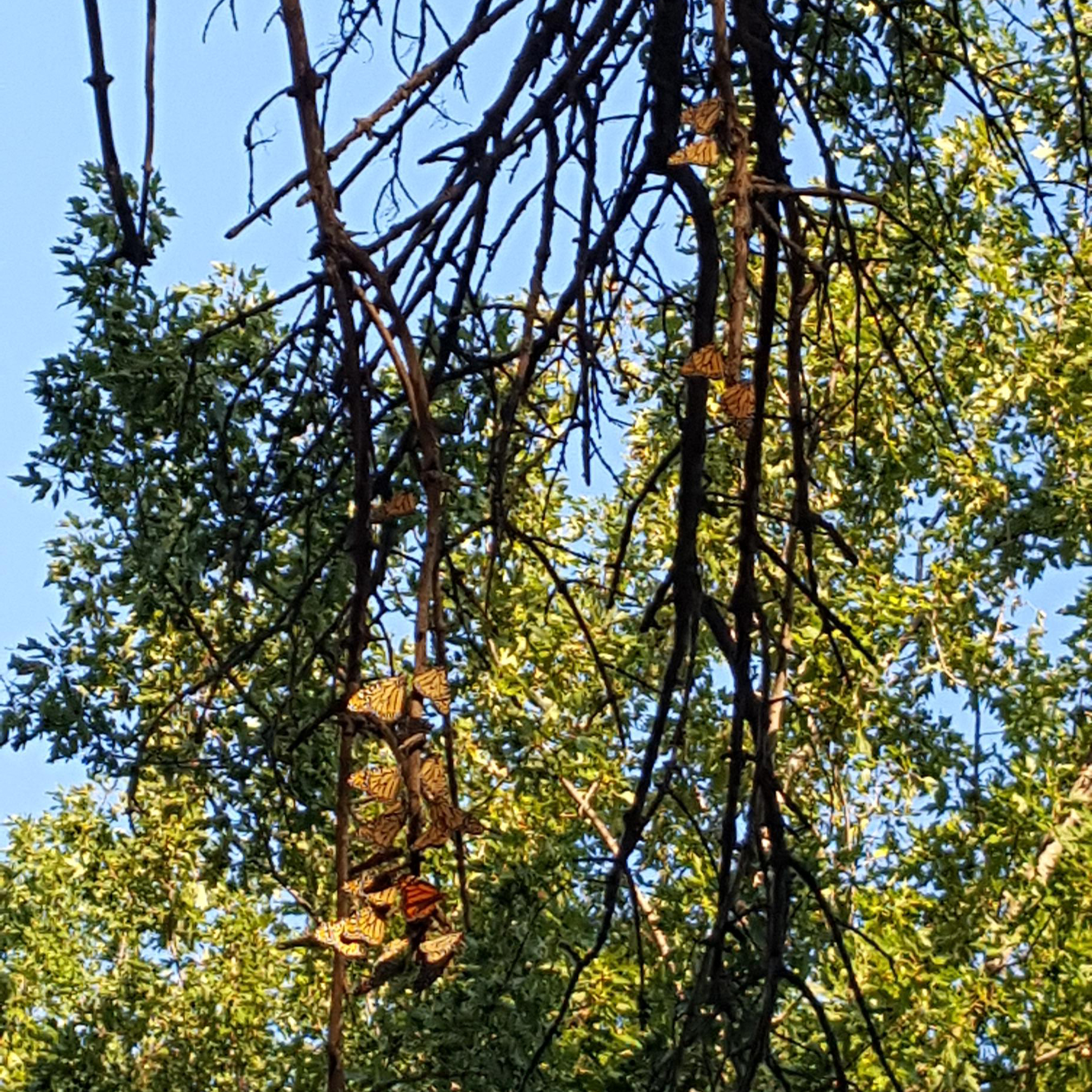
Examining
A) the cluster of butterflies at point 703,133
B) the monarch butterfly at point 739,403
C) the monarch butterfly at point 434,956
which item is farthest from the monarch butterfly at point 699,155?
the monarch butterfly at point 434,956

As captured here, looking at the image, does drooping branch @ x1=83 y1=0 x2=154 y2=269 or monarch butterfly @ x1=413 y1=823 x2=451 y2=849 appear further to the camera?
drooping branch @ x1=83 y1=0 x2=154 y2=269

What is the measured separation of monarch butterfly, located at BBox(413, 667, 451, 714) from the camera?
0.70m

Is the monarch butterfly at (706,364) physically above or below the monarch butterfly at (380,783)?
above

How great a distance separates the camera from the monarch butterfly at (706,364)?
729 mm

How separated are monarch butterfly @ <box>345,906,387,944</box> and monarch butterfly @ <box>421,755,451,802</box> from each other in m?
0.05

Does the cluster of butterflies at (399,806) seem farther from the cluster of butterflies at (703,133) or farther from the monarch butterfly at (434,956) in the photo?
the cluster of butterflies at (703,133)

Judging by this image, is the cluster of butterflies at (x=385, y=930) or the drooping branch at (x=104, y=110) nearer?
the cluster of butterflies at (x=385, y=930)

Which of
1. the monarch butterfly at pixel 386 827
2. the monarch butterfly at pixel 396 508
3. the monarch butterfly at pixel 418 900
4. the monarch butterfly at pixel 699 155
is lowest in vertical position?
the monarch butterfly at pixel 418 900

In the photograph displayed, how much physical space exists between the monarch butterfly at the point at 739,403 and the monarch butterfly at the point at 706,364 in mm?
21

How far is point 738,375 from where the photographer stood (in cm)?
73

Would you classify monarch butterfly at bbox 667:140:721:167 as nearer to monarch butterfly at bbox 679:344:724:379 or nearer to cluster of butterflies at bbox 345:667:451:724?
monarch butterfly at bbox 679:344:724:379

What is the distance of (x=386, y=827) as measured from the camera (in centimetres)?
68

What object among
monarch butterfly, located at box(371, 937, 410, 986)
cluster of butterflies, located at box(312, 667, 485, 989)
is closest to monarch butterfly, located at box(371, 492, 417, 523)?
cluster of butterflies, located at box(312, 667, 485, 989)

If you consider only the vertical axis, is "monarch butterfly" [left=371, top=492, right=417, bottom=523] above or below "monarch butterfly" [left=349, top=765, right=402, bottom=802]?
above
